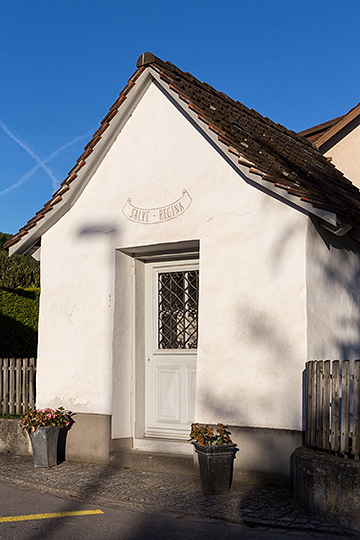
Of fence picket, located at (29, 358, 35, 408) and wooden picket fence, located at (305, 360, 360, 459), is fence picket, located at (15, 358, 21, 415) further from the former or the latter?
wooden picket fence, located at (305, 360, 360, 459)

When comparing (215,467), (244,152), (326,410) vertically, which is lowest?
(215,467)

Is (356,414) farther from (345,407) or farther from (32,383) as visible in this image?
(32,383)

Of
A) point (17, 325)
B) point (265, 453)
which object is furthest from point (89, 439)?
point (17, 325)

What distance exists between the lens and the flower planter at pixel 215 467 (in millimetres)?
7277

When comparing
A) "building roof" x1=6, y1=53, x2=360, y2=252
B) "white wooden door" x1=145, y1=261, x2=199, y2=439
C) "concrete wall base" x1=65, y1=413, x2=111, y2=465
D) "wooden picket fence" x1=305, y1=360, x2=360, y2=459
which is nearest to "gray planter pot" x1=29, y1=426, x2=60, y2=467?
"concrete wall base" x1=65, y1=413, x2=111, y2=465

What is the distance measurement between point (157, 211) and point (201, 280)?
1195mm

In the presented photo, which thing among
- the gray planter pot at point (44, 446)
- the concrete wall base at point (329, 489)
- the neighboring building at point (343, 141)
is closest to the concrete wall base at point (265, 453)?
the concrete wall base at point (329, 489)

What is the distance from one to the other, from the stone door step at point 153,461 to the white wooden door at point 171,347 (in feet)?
1.73

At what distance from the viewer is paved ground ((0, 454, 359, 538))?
623cm

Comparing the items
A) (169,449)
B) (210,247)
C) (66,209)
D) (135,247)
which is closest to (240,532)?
(169,449)

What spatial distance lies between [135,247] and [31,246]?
214 centimetres

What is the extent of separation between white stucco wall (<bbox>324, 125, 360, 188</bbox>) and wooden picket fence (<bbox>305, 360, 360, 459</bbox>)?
253 inches

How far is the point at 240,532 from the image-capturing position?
5938 millimetres

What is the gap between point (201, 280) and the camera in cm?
855
